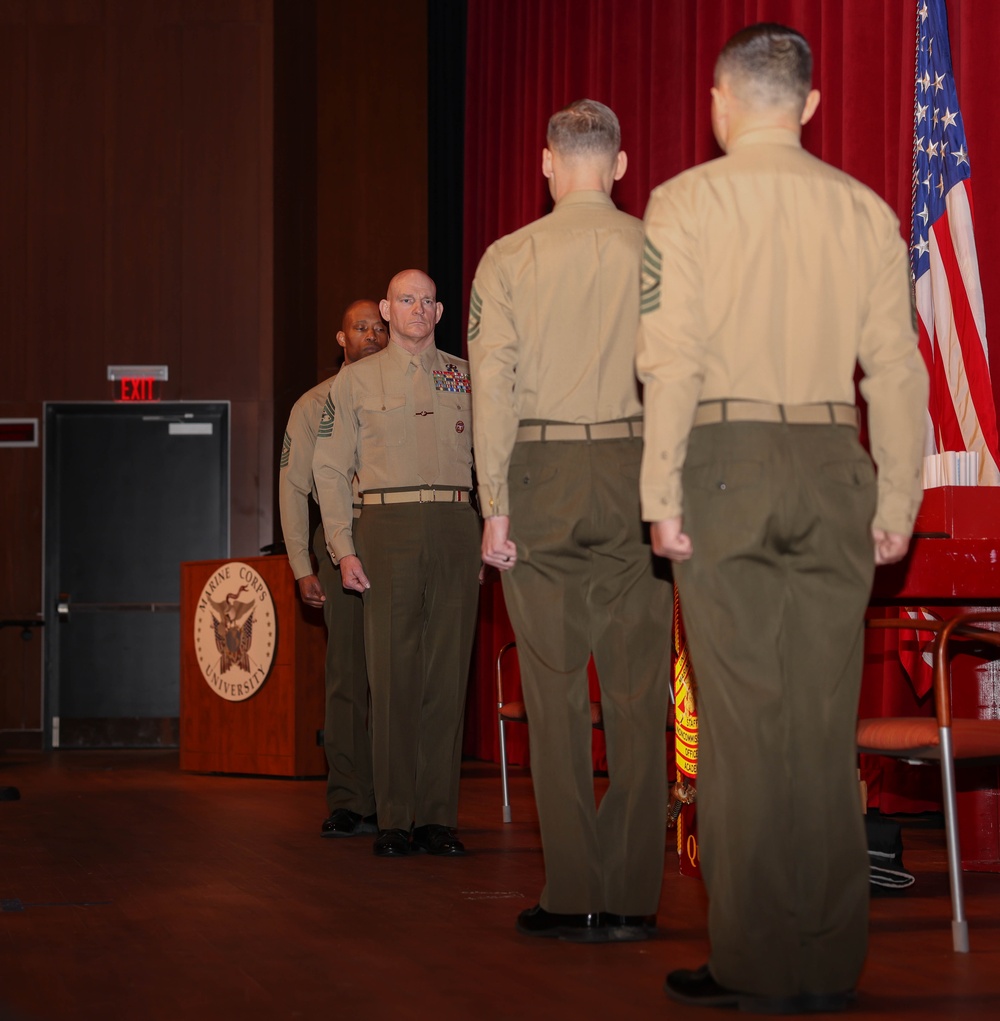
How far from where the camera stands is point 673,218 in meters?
2.27

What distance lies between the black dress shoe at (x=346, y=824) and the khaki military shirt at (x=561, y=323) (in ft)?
7.03

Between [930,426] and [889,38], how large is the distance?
4.81 ft

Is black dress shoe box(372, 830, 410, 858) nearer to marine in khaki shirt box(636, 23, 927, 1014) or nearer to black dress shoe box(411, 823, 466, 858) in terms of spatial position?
black dress shoe box(411, 823, 466, 858)

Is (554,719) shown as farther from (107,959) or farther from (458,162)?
(458,162)

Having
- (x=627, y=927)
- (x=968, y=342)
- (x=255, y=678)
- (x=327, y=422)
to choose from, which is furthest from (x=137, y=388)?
(x=627, y=927)

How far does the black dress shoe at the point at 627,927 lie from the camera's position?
276cm

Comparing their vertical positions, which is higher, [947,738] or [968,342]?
[968,342]

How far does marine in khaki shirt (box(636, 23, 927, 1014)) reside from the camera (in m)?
2.21

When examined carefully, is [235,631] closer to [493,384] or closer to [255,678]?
[255,678]

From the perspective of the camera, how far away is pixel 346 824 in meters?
4.62

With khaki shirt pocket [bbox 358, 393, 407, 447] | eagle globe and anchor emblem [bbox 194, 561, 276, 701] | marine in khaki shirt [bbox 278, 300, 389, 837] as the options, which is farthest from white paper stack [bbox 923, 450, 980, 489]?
eagle globe and anchor emblem [bbox 194, 561, 276, 701]

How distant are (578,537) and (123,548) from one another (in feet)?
21.3

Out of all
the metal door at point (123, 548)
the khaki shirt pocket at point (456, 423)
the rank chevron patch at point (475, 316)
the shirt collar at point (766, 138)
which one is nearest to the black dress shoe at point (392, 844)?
the khaki shirt pocket at point (456, 423)

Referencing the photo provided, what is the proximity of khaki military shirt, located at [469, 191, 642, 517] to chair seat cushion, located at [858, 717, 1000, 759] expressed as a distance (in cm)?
82
